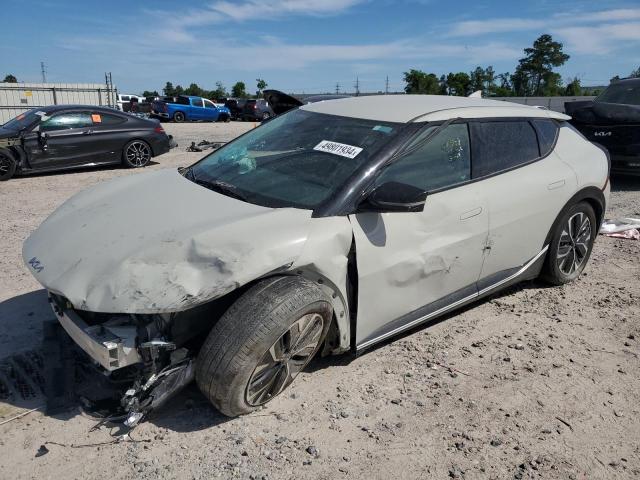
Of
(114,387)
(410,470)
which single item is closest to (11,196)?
(114,387)

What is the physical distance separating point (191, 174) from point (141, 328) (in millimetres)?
1527

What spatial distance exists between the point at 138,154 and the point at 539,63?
167 ft

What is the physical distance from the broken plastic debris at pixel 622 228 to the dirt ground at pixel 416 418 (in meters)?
2.35

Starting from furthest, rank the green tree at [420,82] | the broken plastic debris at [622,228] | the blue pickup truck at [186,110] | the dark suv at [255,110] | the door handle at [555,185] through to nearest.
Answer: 1. the green tree at [420,82]
2. the dark suv at [255,110]
3. the blue pickup truck at [186,110]
4. the broken plastic debris at [622,228]
5. the door handle at [555,185]

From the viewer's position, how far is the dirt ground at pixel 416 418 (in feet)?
8.43

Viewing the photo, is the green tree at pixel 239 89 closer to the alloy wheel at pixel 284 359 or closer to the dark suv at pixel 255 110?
the dark suv at pixel 255 110

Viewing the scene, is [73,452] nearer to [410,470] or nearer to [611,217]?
[410,470]

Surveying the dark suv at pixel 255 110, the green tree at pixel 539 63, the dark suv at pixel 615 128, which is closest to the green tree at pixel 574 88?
the green tree at pixel 539 63

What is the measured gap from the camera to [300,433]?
2.80 metres

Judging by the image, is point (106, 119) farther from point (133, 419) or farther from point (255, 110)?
point (255, 110)

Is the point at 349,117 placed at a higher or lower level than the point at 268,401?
higher

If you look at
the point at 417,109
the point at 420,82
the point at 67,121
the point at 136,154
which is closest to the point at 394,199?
the point at 417,109

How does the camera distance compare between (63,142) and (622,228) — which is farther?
(63,142)

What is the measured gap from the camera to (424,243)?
3277mm
